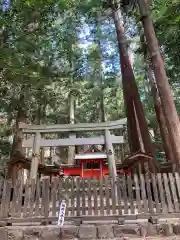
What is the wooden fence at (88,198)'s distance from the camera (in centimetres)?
599

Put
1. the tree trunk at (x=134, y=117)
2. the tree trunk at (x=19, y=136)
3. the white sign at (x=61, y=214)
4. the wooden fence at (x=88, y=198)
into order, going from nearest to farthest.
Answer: the white sign at (x=61, y=214), the wooden fence at (x=88, y=198), the tree trunk at (x=134, y=117), the tree trunk at (x=19, y=136)

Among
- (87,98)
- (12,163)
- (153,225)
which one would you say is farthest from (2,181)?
(87,98)

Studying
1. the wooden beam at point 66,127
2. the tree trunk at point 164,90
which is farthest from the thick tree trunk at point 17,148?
the tree trunk at point 164,90

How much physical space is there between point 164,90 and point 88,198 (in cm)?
420

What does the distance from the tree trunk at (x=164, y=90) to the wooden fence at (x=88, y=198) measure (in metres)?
1.37

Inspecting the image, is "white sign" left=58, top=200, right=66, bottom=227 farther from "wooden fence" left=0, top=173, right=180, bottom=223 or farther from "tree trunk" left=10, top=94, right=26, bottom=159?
"tree trunk" left=10, top=94, right=26, bottom=159

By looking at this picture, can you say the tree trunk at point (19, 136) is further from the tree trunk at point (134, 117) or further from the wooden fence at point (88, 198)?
the wooden fence at point (88, 198)

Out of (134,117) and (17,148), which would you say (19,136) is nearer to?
(17,148)

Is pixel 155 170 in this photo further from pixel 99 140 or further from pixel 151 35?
pixel 151 35

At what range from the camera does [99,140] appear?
10.6 m

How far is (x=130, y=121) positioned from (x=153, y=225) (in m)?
7.09

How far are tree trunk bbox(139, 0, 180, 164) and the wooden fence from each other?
1366mm

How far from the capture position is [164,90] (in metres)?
7.97

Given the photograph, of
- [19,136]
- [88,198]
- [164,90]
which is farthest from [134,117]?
[88,198]
